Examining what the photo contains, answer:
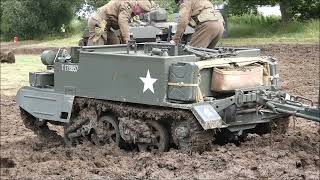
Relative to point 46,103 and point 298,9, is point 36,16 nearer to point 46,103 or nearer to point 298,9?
point 298,9

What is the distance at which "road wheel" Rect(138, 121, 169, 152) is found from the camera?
8.17 m

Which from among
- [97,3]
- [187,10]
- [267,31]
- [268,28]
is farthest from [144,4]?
[97,3]

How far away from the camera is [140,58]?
26.6 feet

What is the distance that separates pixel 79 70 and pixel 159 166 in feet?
6.82

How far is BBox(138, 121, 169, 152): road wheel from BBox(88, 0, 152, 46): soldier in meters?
2.31

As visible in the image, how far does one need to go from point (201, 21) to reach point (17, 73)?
1300 centimetres

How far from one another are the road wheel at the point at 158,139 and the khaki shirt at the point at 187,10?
1566mm

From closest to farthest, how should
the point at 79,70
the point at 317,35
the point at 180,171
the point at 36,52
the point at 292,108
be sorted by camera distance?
the point at 180,171, the point at 292,108, the point at 79,70, the point at 317,35, the point at 36,52

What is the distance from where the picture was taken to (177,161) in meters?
7.50

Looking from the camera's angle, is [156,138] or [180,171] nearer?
[180,171]

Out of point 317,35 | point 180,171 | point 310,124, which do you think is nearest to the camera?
point 180,171

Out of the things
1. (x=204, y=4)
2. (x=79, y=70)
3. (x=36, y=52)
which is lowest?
(x=36, y=52)

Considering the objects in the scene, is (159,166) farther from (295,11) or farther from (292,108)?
(295,11)

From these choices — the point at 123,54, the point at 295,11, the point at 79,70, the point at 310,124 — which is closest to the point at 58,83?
Result: the point at 79,70
